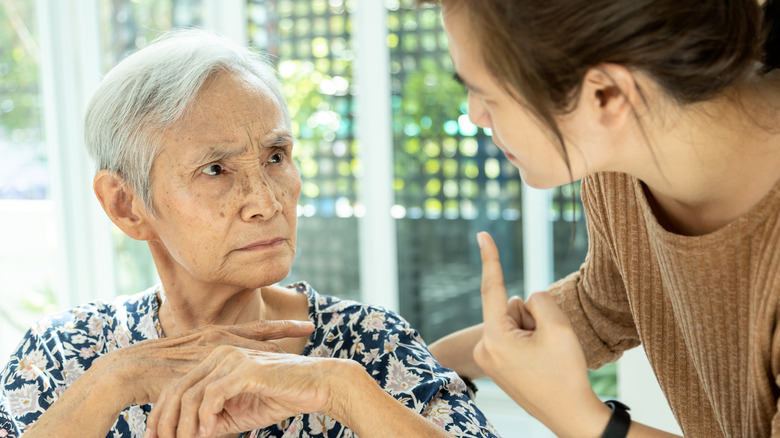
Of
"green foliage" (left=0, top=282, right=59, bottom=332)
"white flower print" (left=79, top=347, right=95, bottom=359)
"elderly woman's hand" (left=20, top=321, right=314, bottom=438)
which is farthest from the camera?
"green foliage" (left=0, top=282, right=59, bottom=332)

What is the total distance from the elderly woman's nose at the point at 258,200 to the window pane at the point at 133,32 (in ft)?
10.4

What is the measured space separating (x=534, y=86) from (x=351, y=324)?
0.78 m

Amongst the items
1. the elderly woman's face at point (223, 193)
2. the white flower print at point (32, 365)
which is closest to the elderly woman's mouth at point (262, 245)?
the elderly woman's face at point (223, 193)

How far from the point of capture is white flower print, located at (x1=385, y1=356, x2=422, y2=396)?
1.47 m

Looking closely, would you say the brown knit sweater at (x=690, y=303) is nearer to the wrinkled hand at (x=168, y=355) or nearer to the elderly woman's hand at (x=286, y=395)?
the elderly woman's hand at (x=286, y=395)

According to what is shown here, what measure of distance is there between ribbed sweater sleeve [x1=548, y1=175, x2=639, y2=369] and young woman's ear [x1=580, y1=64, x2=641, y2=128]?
410 mm

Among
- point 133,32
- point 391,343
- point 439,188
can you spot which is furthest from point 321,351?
point 133,32

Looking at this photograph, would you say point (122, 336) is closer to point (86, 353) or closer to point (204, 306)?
point (86, 353)

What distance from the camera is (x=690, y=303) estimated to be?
123cm

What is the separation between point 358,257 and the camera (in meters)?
4.45

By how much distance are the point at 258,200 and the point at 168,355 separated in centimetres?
34

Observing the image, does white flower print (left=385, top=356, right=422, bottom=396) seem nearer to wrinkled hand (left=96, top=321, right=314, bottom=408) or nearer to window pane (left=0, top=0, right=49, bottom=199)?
wrinkled hand (left=96, top=321, right=314, bottom=408)

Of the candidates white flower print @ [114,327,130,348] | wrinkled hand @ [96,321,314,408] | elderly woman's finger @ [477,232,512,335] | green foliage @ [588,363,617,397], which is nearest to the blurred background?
green foliage @ [588,363,617,397]

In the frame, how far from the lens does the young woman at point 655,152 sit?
99cm
